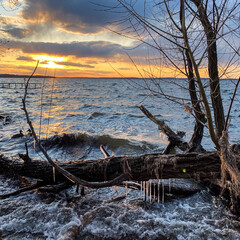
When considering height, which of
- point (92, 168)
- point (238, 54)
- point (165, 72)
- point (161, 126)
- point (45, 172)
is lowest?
point (45, 172)

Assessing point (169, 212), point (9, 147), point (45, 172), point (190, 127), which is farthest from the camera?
point (190, 127)

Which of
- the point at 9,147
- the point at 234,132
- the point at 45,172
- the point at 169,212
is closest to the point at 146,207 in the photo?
the point at 169,212

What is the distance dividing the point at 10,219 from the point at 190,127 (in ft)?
41.4

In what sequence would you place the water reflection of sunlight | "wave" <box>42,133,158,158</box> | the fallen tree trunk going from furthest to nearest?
1. the water reflection of sunlight
2. "wave" <box>42,133,158,158</box>
3. the fallen tree trunk

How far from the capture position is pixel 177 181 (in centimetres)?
539

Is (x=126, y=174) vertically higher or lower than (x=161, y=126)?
lower

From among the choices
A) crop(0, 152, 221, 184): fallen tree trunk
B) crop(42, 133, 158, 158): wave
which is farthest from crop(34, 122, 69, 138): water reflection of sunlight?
crop(0, 152, 221, 184): fallen tree trunk

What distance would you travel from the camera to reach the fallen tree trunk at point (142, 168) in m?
3.58

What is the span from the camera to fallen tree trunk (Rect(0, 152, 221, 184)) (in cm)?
358

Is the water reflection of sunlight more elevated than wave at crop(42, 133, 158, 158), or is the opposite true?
wave at crop(42, 133, 158, 158)

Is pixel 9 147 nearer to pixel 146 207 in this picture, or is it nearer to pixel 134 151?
pixel 134 151

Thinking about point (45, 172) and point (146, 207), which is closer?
point (146, 207)

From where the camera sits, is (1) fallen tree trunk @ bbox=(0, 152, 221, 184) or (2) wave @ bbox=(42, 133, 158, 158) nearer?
(1) fallen tree trunk @ bbox=(0, 152, 221, 184)

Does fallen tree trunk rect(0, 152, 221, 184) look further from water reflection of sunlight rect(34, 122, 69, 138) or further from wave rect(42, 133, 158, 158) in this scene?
water reflection of sunlight rect(34, 122, 69, 138)
